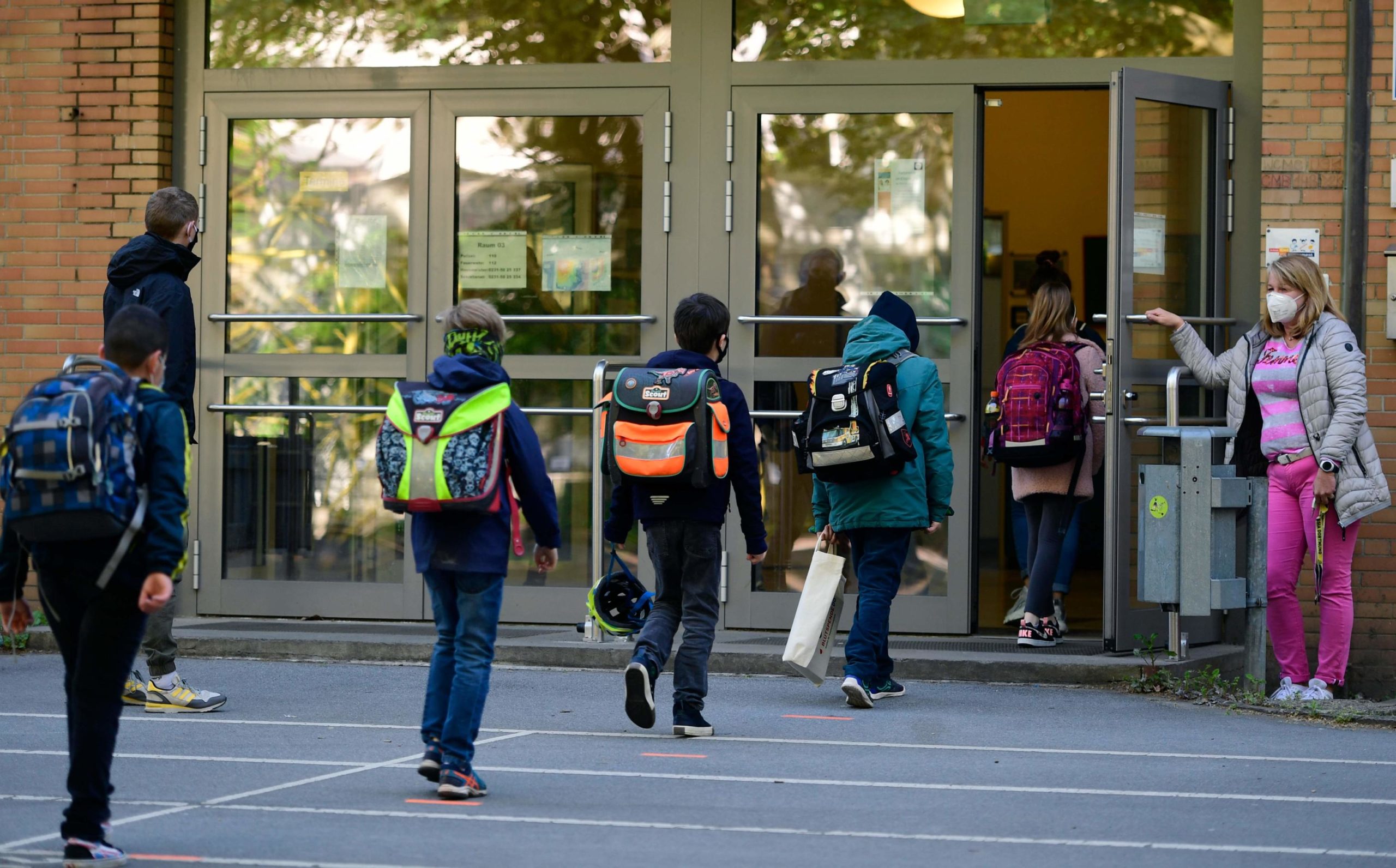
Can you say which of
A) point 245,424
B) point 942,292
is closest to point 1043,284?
point 942,292

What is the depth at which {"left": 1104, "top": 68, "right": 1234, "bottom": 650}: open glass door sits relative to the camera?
29.3 ft

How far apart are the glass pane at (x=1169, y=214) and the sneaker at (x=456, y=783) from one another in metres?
4.57

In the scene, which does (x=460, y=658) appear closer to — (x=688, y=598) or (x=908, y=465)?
(x=688, y=598)

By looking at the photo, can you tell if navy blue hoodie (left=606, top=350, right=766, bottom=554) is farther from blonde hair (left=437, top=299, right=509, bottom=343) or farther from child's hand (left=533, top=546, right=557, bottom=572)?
blonde hair (left=437, top=299, right=509, bottom=343)

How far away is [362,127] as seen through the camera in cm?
1037

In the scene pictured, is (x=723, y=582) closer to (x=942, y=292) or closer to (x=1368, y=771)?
(x=942, y=292)

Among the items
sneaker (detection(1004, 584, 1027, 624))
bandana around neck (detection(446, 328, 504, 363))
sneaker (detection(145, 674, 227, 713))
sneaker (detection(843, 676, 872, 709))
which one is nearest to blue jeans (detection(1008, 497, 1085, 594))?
sneaker (detection(1004, 584, 1027, 624))

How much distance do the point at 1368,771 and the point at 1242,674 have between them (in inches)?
96.7

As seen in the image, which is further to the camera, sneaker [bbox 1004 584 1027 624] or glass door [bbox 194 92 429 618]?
glass door [bbox 194 92 429 618]

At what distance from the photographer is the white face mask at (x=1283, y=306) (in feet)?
27.7

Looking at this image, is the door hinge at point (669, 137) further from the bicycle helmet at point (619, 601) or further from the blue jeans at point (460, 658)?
the blue jeans at point (460, 658)

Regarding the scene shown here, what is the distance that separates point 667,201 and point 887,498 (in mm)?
2762

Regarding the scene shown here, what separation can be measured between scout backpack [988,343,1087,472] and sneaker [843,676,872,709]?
1.85 metres

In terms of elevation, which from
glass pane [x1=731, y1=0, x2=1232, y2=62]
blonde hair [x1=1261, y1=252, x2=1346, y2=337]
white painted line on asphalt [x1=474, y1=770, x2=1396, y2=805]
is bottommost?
white painted line on asphalt [x1=474, y1=770, x2=1396, y2=805]
